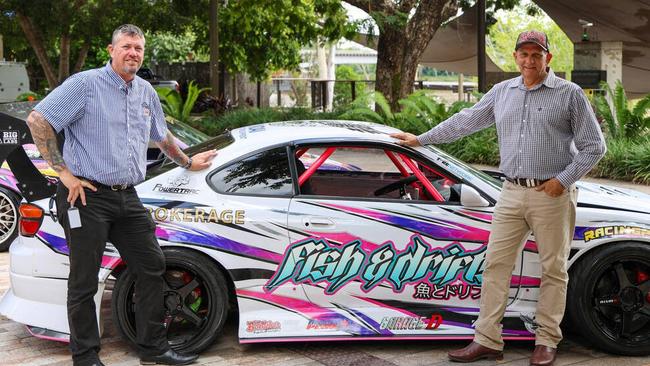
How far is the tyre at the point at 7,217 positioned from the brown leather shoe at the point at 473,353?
521 cm

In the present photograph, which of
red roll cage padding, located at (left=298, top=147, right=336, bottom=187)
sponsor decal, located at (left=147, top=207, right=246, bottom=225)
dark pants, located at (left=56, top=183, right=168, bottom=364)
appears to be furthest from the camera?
red roll cage padding, located at (left=298, top=147, right=336, bottom=187)

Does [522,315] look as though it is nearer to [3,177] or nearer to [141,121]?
[141,121]

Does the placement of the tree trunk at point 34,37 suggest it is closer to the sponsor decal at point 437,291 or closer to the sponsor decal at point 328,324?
the sponsor decal at point 328,324

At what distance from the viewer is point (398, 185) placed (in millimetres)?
6027

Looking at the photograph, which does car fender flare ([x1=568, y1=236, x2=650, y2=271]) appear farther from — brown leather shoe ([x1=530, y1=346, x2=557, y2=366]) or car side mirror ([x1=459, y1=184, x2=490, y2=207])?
car side mirror ([x1=459, y1=184, x2=490, y2=207])

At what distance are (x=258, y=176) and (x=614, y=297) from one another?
7.72ft

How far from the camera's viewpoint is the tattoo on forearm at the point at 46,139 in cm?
483

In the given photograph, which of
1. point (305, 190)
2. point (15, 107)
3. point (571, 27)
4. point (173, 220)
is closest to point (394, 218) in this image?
point (305, 190)

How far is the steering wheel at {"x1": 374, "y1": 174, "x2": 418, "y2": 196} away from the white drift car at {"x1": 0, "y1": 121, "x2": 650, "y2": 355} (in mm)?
421

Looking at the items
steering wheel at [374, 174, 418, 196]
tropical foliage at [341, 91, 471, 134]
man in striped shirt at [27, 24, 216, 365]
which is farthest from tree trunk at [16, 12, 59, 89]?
man in striped shirt at [27, 24, 216, 365]

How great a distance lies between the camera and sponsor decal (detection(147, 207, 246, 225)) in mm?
5348

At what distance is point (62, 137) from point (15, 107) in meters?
4.00

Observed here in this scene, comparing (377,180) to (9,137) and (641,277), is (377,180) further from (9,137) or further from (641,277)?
(9,137)

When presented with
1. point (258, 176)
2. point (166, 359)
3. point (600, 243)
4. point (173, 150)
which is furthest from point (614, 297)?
point (173, 150)
